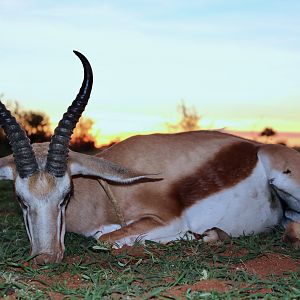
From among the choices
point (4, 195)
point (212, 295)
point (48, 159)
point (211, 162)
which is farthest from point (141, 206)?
point (4, 195)

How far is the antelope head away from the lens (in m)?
5.79

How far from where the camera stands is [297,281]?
495 cm

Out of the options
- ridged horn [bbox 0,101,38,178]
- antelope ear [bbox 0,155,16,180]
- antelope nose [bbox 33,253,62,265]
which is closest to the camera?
antelope nose [bbox 33,253,62,265]

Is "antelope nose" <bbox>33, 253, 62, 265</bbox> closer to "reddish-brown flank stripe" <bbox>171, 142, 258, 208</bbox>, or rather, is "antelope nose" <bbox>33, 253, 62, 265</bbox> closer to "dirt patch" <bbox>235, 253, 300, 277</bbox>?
"dirt patch" <bbox>235, 253, 300, 277</bbox>

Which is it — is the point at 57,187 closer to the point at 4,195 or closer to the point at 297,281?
the point at 297,281

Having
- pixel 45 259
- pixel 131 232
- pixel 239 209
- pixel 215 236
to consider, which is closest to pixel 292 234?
pixel 239 209

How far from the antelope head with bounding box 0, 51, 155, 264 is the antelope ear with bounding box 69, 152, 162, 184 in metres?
0.06

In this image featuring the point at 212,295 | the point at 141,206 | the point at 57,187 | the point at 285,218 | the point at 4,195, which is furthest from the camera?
the point at 4,195

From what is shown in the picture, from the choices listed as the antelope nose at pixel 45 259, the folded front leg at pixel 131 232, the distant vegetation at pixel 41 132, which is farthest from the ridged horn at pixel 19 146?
the distant vegetation at pixel 41 132

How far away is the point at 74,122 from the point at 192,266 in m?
1.84

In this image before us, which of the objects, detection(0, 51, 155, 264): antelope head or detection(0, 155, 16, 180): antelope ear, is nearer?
detection(0, 51, 155, 264): antelope head

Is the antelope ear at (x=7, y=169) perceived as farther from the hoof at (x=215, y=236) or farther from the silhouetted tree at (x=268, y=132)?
the silhouetted tree at (x=268, y=132)

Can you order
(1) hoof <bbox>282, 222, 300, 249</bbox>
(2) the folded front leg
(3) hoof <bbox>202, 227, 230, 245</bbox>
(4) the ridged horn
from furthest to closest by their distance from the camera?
1. (1) hoof <bbox>282, 222, 300, 249</bbox>
2. (3) hoof <bbox>202, 227, 230, 245</bbox>
3. (2) the folded front leg
4. (4) the ridged horn

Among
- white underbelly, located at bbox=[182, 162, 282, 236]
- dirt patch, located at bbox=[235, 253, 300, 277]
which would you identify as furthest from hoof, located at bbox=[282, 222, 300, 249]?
dirt patch, located at bbox=[235, 253, 300, 277]
